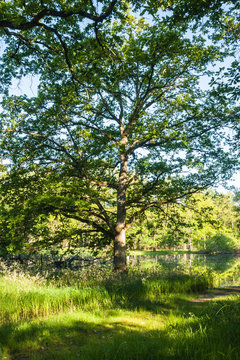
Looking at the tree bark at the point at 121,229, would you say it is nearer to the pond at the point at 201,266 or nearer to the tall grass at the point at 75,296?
the tall grass at the point at 75,296

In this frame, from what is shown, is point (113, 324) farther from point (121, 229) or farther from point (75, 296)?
point (121, 229)

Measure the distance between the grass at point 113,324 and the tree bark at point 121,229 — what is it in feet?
6.92

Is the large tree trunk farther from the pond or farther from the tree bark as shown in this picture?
the pond

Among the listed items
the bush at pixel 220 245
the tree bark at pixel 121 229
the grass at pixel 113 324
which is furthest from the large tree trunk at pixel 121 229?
the bush at pixel 220 245

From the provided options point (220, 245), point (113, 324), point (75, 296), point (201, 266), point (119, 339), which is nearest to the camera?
point (119, 339)

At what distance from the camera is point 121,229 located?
11.9 meters

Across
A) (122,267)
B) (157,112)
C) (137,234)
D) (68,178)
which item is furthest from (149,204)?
(157,112)

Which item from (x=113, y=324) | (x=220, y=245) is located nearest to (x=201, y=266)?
(x=113, y=324)

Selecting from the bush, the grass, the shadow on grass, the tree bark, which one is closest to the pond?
the tree bark

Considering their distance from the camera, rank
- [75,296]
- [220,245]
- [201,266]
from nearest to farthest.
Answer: [75,296]
[201,266]
[220,245]

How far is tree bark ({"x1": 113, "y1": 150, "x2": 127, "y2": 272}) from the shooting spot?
11406 millimetres

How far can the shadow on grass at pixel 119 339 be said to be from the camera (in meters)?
3.38

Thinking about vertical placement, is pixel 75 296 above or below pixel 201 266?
above

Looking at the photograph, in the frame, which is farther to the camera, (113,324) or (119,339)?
(113,324)
